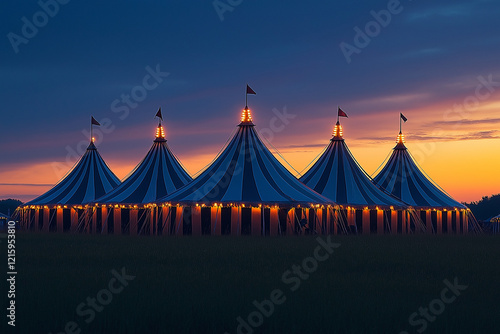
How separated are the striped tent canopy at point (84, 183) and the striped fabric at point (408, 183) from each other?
15253mm

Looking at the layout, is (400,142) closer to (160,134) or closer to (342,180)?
(342,180)

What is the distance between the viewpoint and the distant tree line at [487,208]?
120156 mm

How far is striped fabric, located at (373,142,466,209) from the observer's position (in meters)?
43.1

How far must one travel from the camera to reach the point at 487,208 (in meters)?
125

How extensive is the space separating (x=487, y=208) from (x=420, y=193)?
86.1 meters

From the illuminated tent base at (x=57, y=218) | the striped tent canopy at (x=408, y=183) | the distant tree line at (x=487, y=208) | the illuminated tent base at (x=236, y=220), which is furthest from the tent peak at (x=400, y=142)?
the distant tree line at (x=487, y=208)

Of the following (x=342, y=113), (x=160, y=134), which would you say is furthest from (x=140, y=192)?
(x=342, y=113)

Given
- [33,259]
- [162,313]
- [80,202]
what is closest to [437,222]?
[80,202]

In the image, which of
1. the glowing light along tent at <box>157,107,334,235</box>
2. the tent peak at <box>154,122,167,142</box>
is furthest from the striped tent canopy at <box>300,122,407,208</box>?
the tent peak at <box>154,122,167,142</box>

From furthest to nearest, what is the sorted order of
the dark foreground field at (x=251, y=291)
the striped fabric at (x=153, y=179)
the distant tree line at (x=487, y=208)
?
the distant tree line at (x=487, y=208) < the striped fabric at (x=153, y=179) < the dark foreground field at (x=251, y=291)

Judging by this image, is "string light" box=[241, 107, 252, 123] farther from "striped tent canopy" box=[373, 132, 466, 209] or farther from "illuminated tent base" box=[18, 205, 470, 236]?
"striped tent canopy" box=[373, 132, 466, 209]

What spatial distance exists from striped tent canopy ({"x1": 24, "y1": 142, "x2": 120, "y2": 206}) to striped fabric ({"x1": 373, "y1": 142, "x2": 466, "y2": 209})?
1525 centimetres

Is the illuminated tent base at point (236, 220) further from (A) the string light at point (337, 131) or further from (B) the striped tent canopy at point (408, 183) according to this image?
(A) the string light at point (337, 131)

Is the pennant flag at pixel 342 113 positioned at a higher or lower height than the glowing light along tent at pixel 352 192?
higher
